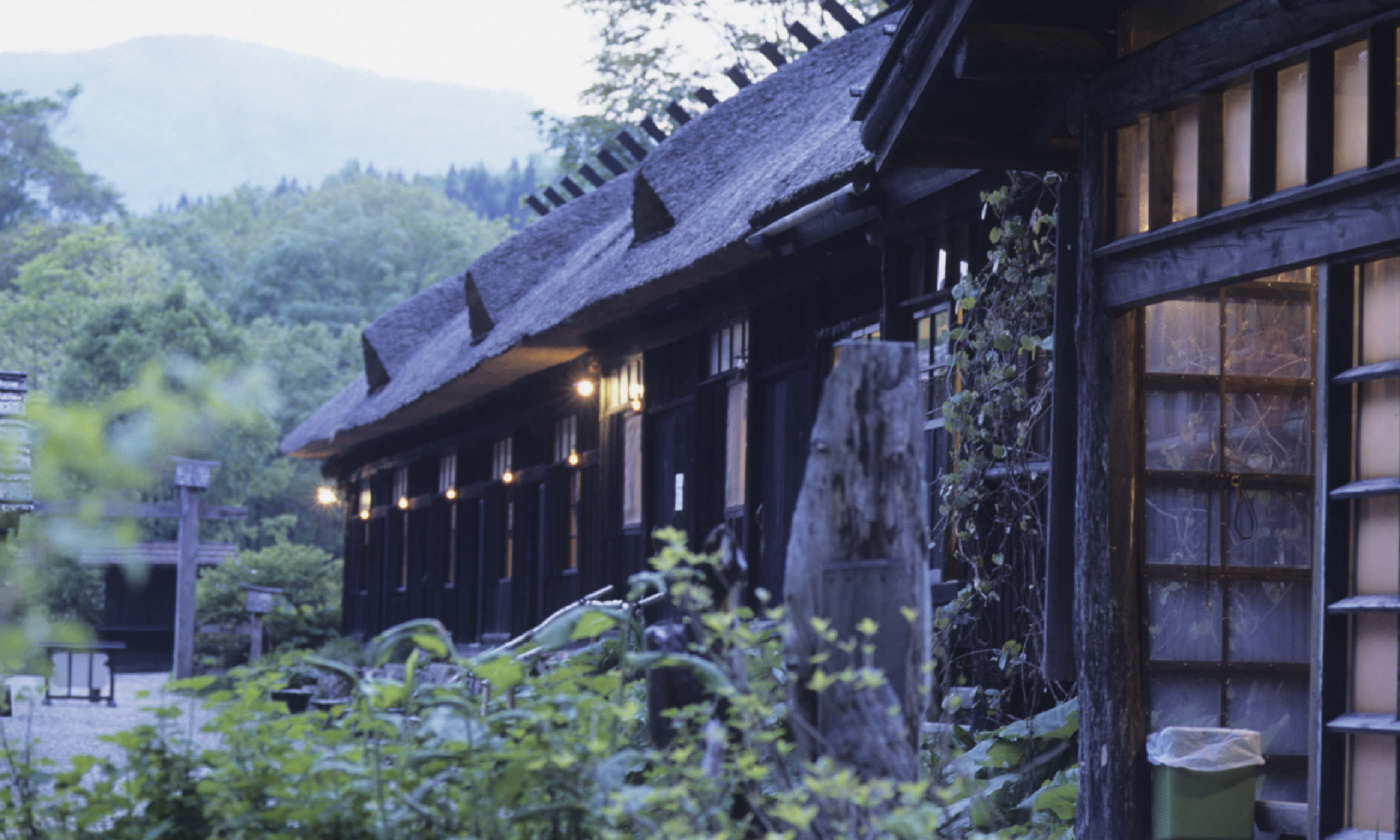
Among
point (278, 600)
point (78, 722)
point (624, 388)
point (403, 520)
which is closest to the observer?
point (624, 388)

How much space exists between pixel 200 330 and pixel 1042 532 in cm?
3402

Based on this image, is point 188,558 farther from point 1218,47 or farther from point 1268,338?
point 1218,47

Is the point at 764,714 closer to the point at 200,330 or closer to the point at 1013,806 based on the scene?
the point at 1013,806

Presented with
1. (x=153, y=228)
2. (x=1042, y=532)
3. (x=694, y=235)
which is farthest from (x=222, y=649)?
(x=153, y=228)

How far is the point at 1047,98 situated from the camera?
653 centimetres

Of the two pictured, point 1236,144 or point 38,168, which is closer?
point 1236,144

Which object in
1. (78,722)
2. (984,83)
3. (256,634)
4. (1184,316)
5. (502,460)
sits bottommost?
(78,722)

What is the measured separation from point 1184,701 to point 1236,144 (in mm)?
2077

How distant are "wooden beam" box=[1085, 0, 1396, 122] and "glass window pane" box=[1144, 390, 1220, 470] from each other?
1107 mm

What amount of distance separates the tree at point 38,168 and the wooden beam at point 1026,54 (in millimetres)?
60200

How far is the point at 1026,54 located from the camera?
592 cm

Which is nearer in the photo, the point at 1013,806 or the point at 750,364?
the point at 1013,806

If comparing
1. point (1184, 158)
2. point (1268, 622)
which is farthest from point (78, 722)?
point (1184, 158)

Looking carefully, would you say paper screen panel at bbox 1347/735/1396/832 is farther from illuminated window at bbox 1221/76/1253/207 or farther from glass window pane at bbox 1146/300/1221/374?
illuminated window at bbox 1221/76/1253/207
